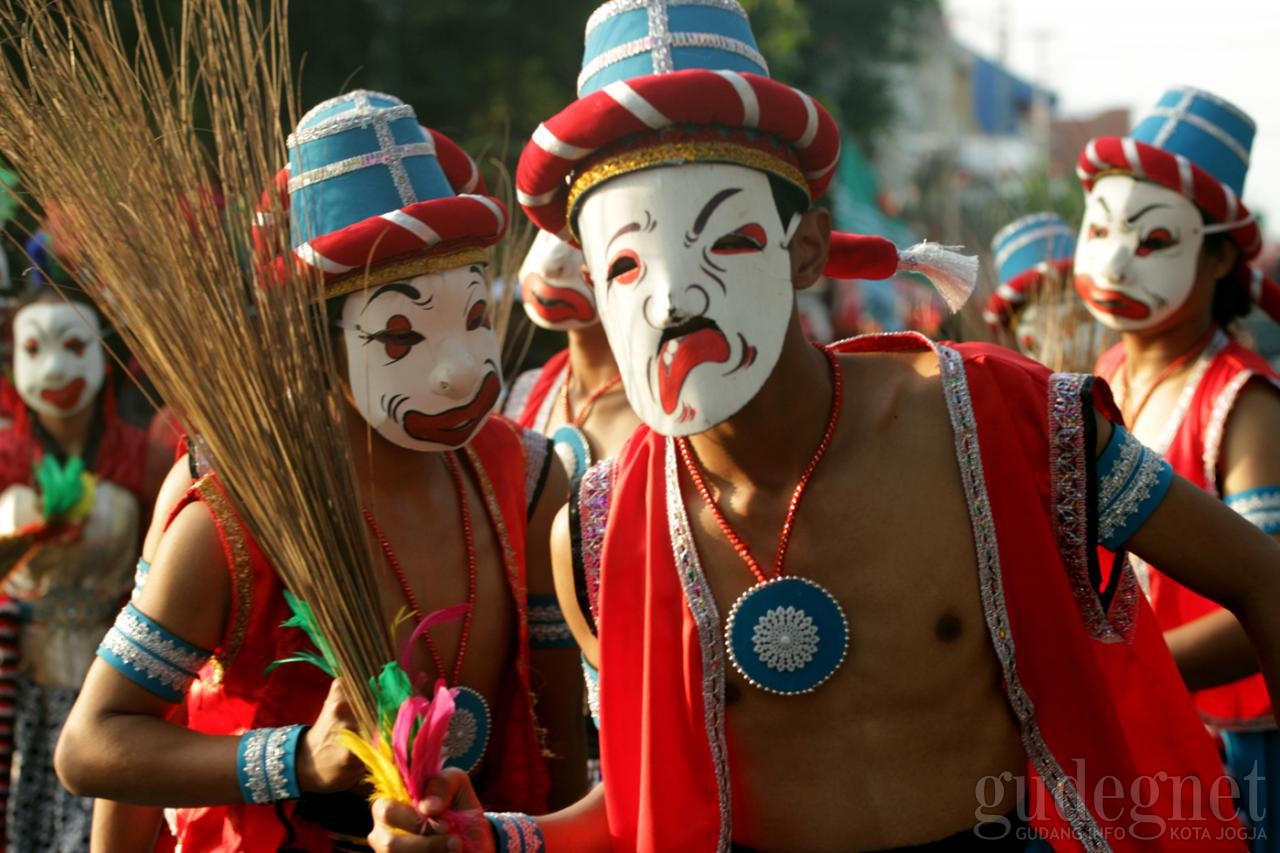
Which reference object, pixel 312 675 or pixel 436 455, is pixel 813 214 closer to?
pixel 436 455

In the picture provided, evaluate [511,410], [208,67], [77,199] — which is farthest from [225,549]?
[511,410]

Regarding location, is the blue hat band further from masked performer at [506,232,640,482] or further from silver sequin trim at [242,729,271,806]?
silver sequin trim at [242,729,271,806]

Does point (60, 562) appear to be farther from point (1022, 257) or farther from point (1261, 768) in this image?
point (1261, 768)

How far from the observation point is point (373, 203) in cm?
320

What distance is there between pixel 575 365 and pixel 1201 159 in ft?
6.61

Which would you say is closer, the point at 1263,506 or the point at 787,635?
the point at 787,635

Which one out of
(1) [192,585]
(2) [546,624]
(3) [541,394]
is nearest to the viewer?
(1) [192,585]

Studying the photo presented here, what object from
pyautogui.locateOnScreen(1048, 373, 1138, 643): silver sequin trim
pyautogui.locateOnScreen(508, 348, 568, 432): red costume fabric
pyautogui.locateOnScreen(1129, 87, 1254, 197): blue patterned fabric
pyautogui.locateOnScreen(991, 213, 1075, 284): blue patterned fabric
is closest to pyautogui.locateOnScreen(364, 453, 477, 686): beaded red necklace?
pyautogui.locateOnScreen(1048, 373, 1138, 643): silver sequin trim

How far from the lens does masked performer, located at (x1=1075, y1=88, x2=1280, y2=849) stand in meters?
4.34

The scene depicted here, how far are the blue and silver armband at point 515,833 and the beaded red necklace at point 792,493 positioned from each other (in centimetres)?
58

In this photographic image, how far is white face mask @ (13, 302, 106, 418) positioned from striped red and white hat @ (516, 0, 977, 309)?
3807mm

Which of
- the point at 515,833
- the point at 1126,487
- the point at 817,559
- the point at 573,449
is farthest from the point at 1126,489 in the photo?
the point at 573,449

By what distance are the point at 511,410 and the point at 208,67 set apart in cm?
Answer: 278

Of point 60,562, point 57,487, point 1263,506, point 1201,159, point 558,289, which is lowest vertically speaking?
point 1263,506
